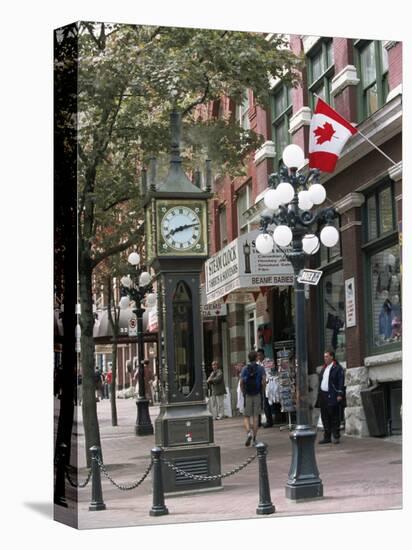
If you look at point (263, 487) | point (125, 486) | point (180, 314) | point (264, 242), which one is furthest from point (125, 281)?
point (263, 487)

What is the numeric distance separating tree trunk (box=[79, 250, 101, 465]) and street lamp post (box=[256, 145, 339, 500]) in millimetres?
2060

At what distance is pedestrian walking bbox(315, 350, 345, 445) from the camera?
11938 millimetres

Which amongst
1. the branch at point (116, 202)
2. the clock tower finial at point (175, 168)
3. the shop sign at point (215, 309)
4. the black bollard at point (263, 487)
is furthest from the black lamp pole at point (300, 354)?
the branch at point (116, 202)

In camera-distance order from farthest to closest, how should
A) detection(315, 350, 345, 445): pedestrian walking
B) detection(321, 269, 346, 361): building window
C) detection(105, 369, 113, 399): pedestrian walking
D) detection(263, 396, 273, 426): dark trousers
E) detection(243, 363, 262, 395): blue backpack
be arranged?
1. detection(321, 269, 346, 361): building window
2. detection(315, 350, 345, 445): pedestrian walking
3. detection(243, 363, 262, 395): blue backpack
4. detection(263, 396, 273, 426): dark trousers
5. detection(105, 369, 113, 399): pedestrian walking

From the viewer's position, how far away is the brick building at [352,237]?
11758 millimetres

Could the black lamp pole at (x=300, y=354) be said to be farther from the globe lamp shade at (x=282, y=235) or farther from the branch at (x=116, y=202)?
the branch at (x=116, y=202)

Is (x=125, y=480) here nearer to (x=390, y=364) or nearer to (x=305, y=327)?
(x=305, y=327)

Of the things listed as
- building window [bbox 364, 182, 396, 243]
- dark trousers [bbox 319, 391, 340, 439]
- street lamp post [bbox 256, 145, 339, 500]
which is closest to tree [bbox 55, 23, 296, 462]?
street lamp post [bbox 256, 145, 339, 500]

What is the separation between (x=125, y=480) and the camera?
35.7 ft

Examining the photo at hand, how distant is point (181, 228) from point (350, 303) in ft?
8.28

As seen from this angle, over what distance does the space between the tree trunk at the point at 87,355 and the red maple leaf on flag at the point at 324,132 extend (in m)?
3.22

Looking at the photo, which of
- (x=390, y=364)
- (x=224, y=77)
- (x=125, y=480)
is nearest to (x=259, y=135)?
(x=224, y=77)

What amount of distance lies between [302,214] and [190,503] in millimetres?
3502

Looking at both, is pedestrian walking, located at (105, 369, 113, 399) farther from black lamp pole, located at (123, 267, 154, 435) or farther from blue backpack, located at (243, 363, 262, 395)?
blue backpack, located at (243, 363, 262, 395)
